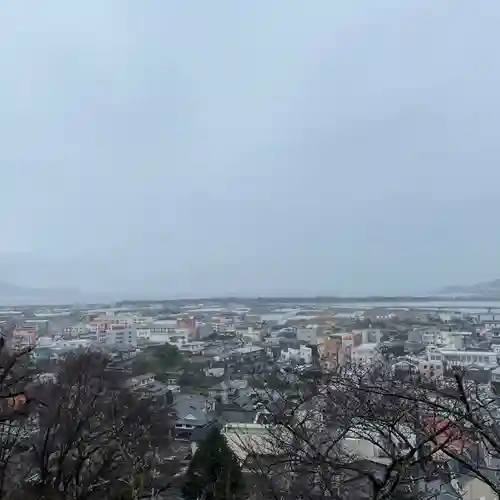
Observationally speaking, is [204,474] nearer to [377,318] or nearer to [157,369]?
[157,369]

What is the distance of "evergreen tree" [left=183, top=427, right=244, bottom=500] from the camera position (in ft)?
18.1

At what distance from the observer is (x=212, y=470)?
606 cm

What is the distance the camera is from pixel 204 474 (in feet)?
19.7

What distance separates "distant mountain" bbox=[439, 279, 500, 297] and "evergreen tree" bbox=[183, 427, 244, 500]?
8.49m

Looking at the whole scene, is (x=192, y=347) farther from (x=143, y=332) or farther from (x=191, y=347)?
(x=143, y=332)

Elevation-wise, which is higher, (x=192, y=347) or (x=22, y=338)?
(x=22, y=338)

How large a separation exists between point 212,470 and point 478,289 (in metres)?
10.2

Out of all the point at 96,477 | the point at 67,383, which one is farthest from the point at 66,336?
the point at 96,477

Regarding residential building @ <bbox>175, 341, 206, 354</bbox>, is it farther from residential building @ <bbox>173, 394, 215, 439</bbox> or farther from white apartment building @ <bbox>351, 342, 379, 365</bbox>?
white apartment building @ <bbox>351, 342, 379, 365</bbox>

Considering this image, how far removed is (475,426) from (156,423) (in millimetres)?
6753

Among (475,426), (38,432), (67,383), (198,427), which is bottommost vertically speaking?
(198,427)

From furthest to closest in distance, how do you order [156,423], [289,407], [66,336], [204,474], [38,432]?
[66,336] < [156,423] < [204,474] < [38,432] < [289,407]

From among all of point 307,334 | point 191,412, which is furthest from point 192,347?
point 191,412

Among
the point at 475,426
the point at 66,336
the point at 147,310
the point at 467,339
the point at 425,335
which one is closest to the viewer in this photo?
the point at 475,426
